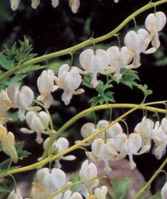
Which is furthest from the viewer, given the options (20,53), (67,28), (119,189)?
(67,28)

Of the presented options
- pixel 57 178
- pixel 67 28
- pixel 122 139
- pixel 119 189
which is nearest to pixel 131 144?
pixel 122 139

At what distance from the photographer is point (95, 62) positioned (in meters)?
1.40

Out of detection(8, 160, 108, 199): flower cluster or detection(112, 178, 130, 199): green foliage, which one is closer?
detection(8, 160, 108, 199): flower cluster

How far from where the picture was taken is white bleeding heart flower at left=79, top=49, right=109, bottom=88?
1395mm

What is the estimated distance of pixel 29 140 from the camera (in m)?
3.46

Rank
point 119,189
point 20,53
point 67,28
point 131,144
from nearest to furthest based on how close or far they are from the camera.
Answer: point 20,53
point 131,144
point 119,189
point 67,28

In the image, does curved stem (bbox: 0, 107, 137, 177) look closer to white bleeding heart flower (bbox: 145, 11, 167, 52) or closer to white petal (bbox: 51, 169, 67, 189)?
white petal (bbox: 51, 169, 67, 189)

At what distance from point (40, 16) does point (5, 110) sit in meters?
2.16

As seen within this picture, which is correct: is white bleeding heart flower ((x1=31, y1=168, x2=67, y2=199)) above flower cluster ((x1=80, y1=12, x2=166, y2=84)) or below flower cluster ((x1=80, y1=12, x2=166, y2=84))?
below

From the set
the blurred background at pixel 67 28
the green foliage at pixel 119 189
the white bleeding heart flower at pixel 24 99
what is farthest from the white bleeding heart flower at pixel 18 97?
the blurred background at pixel 67 28

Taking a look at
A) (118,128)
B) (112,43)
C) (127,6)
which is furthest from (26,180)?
(118,128)

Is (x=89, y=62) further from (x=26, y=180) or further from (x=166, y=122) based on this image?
(x=26, y=180)

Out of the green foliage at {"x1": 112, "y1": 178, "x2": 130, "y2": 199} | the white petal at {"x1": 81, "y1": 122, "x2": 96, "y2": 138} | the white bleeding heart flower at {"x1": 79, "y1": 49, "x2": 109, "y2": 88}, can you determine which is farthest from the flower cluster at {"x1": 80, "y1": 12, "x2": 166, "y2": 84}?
the green foliage at {"x1": 112, "y1": 178, "x2": 130, "y2": 199}

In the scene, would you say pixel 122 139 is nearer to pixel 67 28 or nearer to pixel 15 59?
pixel 15 59
